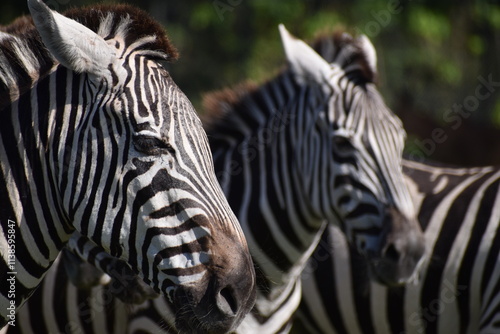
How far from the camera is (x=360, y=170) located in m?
4.65

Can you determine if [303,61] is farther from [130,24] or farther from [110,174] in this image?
[110,174]

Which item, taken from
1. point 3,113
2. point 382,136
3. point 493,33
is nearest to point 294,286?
point 382,136

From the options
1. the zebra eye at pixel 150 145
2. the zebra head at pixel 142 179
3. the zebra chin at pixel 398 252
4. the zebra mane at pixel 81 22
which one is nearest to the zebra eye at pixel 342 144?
the zebra chin at pixel 398 252

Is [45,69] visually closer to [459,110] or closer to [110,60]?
Answer: [110,60]

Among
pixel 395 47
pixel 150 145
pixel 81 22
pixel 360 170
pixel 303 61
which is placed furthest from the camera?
pixel 395 47

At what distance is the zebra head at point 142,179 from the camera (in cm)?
246

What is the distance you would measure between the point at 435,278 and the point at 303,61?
200cm

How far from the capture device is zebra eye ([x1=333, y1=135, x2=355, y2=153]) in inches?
185

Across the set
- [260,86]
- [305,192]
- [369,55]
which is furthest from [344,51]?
[305,192]

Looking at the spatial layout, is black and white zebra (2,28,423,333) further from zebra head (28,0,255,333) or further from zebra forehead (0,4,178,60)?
zebra forehead (0,4,178,60)

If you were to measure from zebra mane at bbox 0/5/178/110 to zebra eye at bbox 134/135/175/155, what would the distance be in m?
0.47

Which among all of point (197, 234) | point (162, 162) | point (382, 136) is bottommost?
point (382, 136)

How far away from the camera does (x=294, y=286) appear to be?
468cm

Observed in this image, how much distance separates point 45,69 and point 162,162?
693 millimetres
